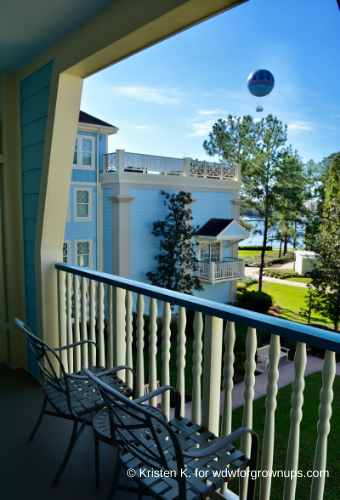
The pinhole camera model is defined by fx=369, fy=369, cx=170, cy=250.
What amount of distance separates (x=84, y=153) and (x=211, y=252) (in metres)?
5.07

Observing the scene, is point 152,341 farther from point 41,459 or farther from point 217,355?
point 41,459

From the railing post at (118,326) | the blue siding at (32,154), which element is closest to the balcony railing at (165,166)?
the blue siding at (32,154)

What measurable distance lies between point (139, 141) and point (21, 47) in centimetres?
3916

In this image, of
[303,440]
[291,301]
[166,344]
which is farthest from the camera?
[291,301]

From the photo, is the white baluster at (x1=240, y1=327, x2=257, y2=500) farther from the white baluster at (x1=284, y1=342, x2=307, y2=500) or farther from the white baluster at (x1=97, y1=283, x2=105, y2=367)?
the white baluster at (x1=97, y1=283, x2=105, y2=367)

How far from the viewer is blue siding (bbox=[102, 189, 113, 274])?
10367mm

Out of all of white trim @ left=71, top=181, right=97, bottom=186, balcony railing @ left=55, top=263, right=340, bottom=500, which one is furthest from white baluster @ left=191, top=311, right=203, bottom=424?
white trim @ left=71, top=181, right=97, bottom=186

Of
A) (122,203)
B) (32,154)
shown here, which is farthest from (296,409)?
(122,203)

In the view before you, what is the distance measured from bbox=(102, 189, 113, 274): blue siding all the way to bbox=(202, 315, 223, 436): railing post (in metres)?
9.10

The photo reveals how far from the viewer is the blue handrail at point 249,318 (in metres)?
0.99

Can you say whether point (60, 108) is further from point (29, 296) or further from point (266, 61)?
point (266, 61)

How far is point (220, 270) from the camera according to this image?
12.1 m

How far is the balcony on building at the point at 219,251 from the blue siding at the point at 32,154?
875 centimetres

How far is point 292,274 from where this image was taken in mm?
19109
